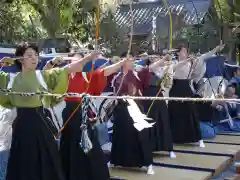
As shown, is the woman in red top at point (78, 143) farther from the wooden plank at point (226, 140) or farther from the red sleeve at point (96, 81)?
the wooden plank at point (226, 140)

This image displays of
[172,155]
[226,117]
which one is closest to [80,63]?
[172,155]

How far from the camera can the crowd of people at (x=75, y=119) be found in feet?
8.04

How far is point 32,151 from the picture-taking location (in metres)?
2.44

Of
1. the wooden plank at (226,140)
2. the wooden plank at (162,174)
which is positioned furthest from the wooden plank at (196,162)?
the wooden plank at (226,140)

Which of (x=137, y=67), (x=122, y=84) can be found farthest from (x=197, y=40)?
(x=122, y=84)

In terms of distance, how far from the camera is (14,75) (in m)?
2.53

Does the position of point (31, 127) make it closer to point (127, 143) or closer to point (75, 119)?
point (75, 119)

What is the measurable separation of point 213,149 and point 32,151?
2.80m

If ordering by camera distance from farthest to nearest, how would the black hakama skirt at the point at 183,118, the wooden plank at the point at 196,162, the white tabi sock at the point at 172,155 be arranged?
1. the black hakama skirt at the point at 183,118
2. the white tabi sock at the point at 172,155
3. the wooden plank at the point at 196,162

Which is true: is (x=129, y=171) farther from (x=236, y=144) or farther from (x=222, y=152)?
(x=236, y=144)

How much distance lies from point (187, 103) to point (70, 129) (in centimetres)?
226

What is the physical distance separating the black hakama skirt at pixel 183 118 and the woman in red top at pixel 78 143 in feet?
6.32

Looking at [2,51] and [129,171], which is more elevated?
[2,51]

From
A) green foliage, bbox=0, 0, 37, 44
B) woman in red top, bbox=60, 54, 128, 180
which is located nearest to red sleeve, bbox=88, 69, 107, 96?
woman in red top, bbox=60, 54, 128, 180
